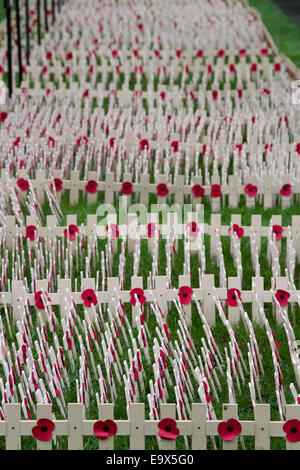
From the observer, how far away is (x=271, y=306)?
7031mm

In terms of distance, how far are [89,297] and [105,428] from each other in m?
1.61

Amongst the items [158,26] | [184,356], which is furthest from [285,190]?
[158,26]

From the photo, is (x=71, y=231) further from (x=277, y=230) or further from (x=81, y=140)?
(x=81, y=140)

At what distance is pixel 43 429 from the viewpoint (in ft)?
16.3

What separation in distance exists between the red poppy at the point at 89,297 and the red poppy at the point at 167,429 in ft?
5.36

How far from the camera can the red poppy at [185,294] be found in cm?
650

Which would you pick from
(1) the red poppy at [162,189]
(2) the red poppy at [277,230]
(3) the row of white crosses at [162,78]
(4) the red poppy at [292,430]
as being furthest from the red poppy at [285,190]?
(3) the row of white crosses at [162,78]

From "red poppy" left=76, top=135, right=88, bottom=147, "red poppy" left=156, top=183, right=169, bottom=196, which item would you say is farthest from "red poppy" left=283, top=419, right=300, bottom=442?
"red poppy" left=76, top=135, right=88, bottom=147

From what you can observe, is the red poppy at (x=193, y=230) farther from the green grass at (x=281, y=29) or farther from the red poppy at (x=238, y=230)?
the green grass at (x=281, y=29)

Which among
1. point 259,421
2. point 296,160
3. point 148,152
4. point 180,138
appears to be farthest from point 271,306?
point 180,138

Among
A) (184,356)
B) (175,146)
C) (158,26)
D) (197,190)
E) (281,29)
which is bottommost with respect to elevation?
(184,356)

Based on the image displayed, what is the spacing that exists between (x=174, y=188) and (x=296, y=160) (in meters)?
1.46

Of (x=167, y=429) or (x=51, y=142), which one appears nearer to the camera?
(x=167, y=429)
